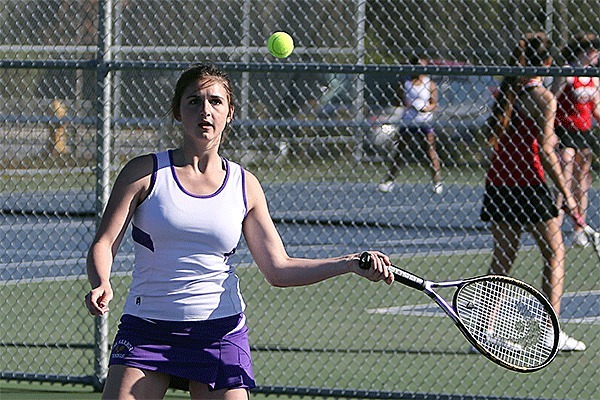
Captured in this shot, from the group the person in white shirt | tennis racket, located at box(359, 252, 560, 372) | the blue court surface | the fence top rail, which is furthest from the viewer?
the person in white shirt

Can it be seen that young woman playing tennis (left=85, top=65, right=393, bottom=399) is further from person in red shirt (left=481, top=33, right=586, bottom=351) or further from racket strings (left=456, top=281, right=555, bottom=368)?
person in red shirt (left=481, top=33, right=586, bottom=351)

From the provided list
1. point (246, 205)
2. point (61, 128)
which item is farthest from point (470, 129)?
point (246, 205)

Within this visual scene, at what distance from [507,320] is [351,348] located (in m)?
2.65

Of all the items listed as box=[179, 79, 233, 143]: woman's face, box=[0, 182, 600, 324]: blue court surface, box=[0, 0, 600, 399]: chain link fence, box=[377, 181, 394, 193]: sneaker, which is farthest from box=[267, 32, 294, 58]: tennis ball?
box=[377, 181, 394, 193]: sneaker

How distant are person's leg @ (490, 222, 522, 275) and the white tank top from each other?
10.6ft

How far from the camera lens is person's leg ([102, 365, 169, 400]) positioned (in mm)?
3447

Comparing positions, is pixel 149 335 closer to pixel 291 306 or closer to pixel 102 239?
pixel 102 239

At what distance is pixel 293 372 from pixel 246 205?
259 cm

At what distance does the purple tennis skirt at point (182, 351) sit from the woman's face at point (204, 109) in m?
0.56

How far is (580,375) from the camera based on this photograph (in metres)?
6.03

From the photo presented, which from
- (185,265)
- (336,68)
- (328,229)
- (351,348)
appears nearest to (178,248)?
(185,265)

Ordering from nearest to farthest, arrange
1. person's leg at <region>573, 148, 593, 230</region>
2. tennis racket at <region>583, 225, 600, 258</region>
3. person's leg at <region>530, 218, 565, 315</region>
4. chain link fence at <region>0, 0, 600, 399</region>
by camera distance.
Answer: chain link fence at <region>0, 0, 600, 399</region> < person's leg at <region>530, 218, 565, 315</region> < tennis racket at <region>583, 225, 600, 258</region> < person's leg at <region>573, 148, 593, 230</region>

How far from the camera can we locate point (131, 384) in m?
3.46

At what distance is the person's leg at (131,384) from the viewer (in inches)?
136
